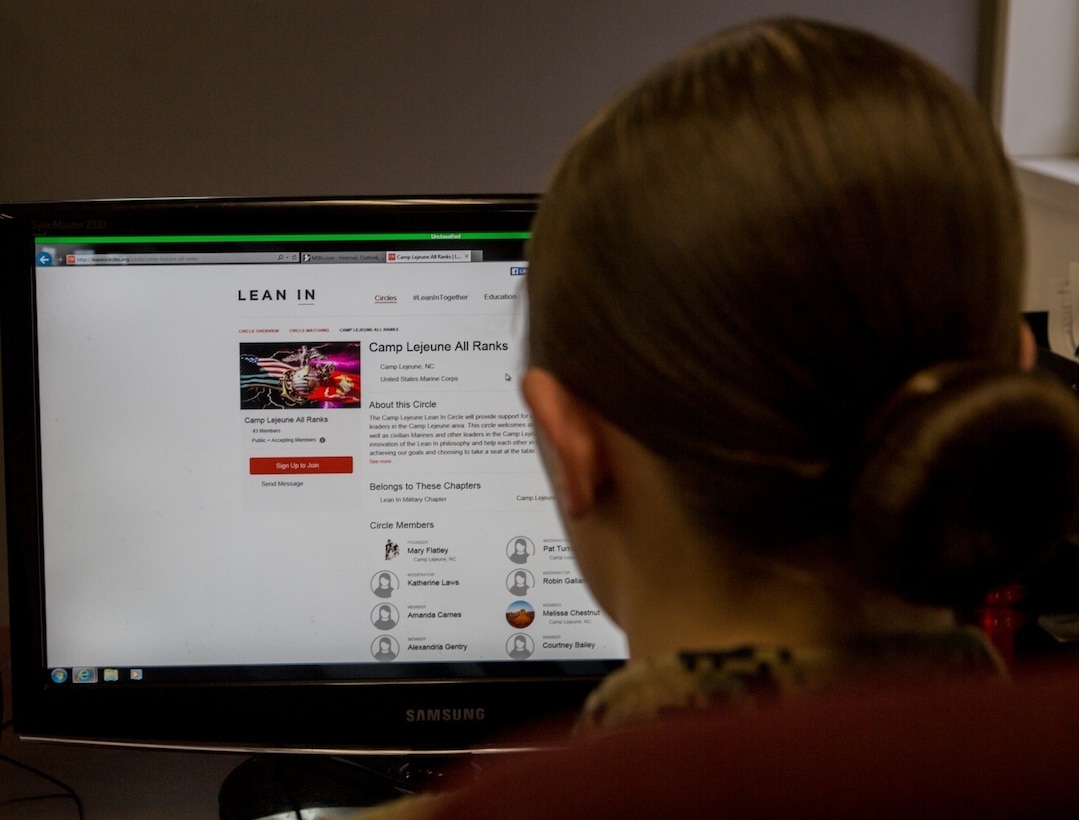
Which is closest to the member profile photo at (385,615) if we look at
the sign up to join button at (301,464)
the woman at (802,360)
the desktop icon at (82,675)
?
the sign up to join button at (301,464)

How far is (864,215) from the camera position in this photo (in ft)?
1.31

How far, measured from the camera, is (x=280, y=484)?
869 mm

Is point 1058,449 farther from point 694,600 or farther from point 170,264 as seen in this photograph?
point 170,264

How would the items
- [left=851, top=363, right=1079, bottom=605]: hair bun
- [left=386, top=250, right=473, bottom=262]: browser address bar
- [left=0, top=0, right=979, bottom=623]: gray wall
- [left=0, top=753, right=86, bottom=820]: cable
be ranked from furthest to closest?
[left=0, top=0, right=979, bottom=623]: gray wall, [left=0, top=753, right=86, bottom=820]: cable, [left=386, top=250, right=473, bottom=262]: browser address bar, [left=851, top=363, right=1079, bottom=605]: hair bun

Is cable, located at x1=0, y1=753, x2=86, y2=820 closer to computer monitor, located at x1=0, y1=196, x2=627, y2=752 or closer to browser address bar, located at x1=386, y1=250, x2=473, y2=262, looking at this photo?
computer monitor, located at x1=0, y1=196, x2=627, y2=752

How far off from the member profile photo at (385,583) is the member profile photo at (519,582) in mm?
86

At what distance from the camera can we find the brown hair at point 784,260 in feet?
1.31

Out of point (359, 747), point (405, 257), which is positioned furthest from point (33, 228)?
point (359, 747)

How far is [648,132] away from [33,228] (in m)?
0.60

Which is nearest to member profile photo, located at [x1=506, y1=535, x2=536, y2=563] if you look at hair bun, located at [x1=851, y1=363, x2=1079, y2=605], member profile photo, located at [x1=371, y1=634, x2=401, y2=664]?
member profile photo, located at [x1=371, y1=634, x2=401, y2=664]

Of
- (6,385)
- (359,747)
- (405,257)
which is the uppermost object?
(405,257)

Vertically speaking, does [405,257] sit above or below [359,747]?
above

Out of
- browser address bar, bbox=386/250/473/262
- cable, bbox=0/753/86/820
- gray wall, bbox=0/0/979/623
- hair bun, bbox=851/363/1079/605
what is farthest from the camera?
gray wall, bbox=0/0/979/623

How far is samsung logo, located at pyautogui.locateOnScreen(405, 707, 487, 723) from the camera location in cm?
89
